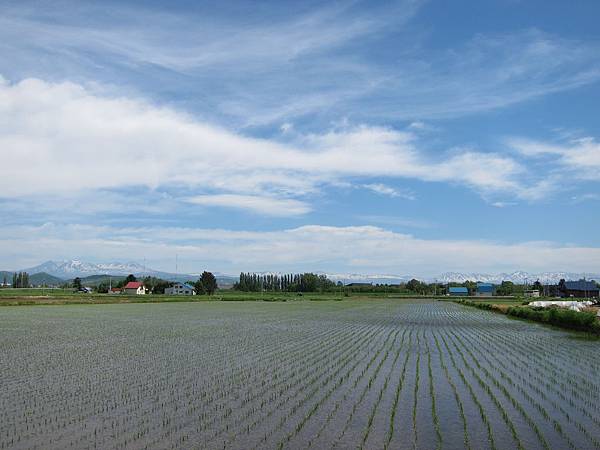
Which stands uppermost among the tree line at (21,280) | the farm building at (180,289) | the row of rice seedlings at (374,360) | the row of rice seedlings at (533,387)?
the tree line at (21,280)

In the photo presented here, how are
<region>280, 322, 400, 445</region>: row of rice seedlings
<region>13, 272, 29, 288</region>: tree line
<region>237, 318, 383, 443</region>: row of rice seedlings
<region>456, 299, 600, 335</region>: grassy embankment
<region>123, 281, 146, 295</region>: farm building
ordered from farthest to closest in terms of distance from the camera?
1. <region>13, 272, 29, 288</region>: tree line
2. <region>123, 281, 146, 295</region>: farm building
3. <region>456, 299, 600, 335</region>: grassy embankment
4. <region>280, 322, 400, 445</region>: row of rice seedlings
5. <region>237, 318, 383, 443</region>: row of rice seedlings

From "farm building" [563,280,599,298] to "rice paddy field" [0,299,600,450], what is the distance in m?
91.6

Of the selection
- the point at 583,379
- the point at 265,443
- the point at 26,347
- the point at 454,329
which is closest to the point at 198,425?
the point at 265,443

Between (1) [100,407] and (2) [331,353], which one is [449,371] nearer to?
(2) [331,353]

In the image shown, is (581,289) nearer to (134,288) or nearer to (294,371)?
(134,288)

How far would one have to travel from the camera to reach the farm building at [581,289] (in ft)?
344

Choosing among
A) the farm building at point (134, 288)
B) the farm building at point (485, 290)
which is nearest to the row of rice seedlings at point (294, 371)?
the farm building at point (134, 288)

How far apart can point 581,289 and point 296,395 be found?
111 m

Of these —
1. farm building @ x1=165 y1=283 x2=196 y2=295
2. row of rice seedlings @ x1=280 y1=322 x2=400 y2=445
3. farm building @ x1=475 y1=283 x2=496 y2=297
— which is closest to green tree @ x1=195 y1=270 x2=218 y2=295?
farm building @ x1=165 y1=283 x2=196 y2=295

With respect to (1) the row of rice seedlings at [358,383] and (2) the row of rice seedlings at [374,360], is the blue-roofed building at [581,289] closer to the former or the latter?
(2) the row of rice seedlings at [374,360]

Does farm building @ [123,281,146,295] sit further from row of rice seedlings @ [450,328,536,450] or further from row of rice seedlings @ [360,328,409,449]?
row of rice seedlings @ [450,328,536,450]

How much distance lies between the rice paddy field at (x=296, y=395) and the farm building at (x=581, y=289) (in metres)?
91.6

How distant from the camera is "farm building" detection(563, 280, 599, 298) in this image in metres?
105

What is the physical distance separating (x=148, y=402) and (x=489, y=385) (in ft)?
26.3
